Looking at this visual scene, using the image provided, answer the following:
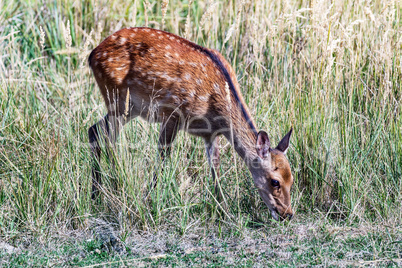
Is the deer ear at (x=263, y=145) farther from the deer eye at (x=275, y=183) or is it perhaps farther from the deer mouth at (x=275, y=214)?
the deer mouth at (x=275, y=214)

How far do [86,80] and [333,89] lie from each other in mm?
2804

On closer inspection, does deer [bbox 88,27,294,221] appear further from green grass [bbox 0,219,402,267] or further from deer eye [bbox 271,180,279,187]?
green grass [bbox 0,219,402,267]

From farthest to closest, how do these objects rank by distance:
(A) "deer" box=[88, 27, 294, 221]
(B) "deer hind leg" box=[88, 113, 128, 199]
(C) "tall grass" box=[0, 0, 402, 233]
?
(A) "deer" box=[88, 27, 294, 221]
(B) "deer hind leg" box=[88, 113, 128, 199]
(C) "tall grass" box=[0, 0, 402, 233]

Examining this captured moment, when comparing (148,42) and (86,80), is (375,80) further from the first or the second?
(86,80)

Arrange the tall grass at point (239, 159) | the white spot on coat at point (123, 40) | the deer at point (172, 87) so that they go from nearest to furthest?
the tall grass at point (239, 159) < the deer at point (172, 87) < the white spot on coat at point (123, 40)

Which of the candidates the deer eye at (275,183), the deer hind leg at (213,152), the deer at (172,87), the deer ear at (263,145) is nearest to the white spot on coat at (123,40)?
the deer at (172,87)

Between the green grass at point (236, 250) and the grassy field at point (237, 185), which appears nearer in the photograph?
the green grass at point (236, 250)

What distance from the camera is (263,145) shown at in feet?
14.9

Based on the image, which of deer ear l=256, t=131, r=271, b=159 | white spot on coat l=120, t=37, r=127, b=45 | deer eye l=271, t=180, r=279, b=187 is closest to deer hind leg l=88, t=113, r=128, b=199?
white spot on coat l=120, t=37, r=127, b=45

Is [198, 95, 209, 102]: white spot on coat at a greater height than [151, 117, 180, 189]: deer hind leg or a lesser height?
greater

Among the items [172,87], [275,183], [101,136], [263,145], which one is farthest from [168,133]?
[275,183]

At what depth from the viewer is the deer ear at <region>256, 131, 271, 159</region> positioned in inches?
176

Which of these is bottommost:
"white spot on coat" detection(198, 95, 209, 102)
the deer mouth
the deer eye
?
the deer mouth

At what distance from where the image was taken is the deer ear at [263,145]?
4.48 meters
